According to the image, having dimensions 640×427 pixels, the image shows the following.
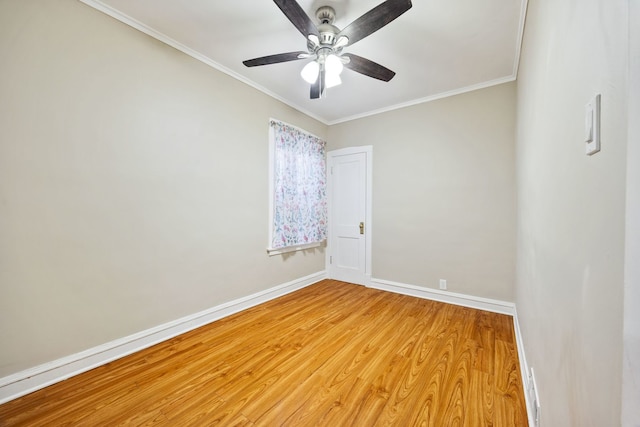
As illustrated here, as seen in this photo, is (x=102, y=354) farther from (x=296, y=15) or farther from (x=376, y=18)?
(x=376, y=18)

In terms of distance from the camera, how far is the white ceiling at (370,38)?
6.10 feet

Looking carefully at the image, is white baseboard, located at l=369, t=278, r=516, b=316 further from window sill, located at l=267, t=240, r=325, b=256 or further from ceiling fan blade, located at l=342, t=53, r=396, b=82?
ceiling fan blade, located at l=342, t=53, r=396, b=82

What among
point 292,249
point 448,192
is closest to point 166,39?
point 292,249

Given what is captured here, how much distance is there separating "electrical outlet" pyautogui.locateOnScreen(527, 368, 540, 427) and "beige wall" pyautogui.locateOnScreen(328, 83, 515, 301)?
164 cm

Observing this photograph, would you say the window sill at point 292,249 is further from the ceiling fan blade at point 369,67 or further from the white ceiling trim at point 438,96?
the ceiling fan blade at point 369,67

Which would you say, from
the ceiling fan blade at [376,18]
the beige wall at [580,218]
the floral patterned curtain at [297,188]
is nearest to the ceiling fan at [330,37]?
the ceiling fan blade at [376,18]

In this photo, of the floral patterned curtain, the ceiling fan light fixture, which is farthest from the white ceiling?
the floral patterned curtain

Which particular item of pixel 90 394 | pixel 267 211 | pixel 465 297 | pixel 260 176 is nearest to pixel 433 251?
pixel 465 297

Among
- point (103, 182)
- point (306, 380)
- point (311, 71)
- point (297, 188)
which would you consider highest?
point (311, 71)

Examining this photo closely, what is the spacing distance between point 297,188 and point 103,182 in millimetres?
2150

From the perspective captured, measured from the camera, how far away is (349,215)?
13.1 ft

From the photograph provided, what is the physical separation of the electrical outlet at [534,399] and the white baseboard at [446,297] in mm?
1518

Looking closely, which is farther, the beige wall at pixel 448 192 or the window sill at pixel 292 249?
the window sill at pixel 292 249

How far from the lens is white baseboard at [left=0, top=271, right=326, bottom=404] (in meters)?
1.55
